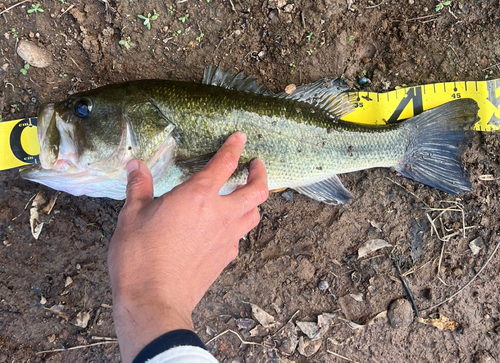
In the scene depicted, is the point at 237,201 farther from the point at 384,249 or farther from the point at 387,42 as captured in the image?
the point at 387,42

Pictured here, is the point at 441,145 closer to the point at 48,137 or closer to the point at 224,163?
the point at 224,163

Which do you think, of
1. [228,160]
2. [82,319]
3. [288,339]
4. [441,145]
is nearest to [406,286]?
[288,339]

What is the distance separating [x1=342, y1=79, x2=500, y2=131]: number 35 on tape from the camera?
2.94 m

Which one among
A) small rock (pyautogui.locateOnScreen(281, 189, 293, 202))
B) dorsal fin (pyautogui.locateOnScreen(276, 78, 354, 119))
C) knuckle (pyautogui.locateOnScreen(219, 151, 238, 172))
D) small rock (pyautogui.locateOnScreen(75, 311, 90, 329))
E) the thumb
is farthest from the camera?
small rock (pyautogui.locateOnScreen(281, 189, 293, 202))

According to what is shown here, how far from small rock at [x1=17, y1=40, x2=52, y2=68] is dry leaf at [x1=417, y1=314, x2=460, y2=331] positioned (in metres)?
4.26

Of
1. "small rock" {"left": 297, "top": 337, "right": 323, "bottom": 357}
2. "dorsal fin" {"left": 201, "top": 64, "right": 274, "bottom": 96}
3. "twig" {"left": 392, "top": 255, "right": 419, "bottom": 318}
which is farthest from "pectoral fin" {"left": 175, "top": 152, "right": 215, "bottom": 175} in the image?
"twig" {"left": 392, "top": 255, "right": 419, "bottom": 318}

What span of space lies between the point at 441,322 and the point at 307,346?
1263mm

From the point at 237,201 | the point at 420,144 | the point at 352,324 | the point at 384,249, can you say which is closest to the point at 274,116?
the point at 237,201

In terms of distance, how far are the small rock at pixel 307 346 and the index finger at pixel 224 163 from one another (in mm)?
1837

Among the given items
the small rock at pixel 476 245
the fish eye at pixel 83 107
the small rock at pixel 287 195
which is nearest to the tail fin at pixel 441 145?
the small rock at pixel 476 245

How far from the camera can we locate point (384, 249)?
2947mm

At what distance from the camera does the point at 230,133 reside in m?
2.43

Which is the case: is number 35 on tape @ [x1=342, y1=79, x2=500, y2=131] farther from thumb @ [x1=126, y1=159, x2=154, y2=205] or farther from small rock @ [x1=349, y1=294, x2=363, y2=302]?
thumb @ [x1=126, y1=159, x2=154, y2=205]

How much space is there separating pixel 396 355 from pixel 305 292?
1.02m
